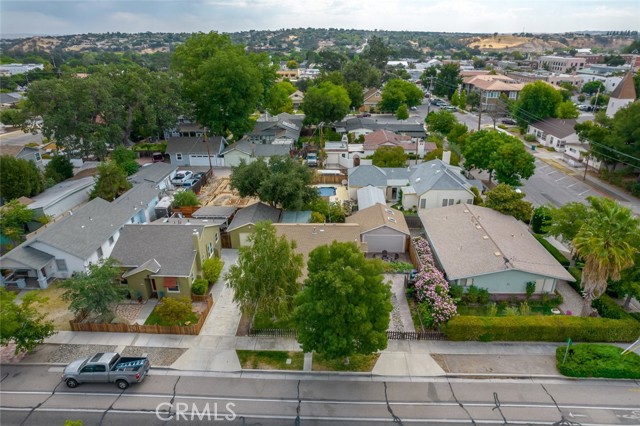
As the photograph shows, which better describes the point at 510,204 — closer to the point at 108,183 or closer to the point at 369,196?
the point at 369,196

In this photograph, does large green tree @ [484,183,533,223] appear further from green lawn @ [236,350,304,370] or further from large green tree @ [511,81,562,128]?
large green tree @ [511,81,562,128]

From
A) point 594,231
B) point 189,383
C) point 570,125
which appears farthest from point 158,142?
point 570,125

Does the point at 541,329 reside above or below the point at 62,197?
below

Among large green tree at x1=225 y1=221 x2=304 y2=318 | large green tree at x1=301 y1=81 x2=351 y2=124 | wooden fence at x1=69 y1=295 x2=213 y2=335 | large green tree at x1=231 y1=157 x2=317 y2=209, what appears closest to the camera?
large green tree at x1=225 y1=221 x2=304 y2=318

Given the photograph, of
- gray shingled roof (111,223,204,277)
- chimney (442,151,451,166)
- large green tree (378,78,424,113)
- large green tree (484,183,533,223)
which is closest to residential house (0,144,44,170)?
gray shingled roof (111,223,204,277)

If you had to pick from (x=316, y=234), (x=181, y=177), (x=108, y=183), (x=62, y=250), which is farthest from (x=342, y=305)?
(x=181, y=177)

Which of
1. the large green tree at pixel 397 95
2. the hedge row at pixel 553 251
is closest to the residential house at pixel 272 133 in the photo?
the large green tree at pixel 397 95
